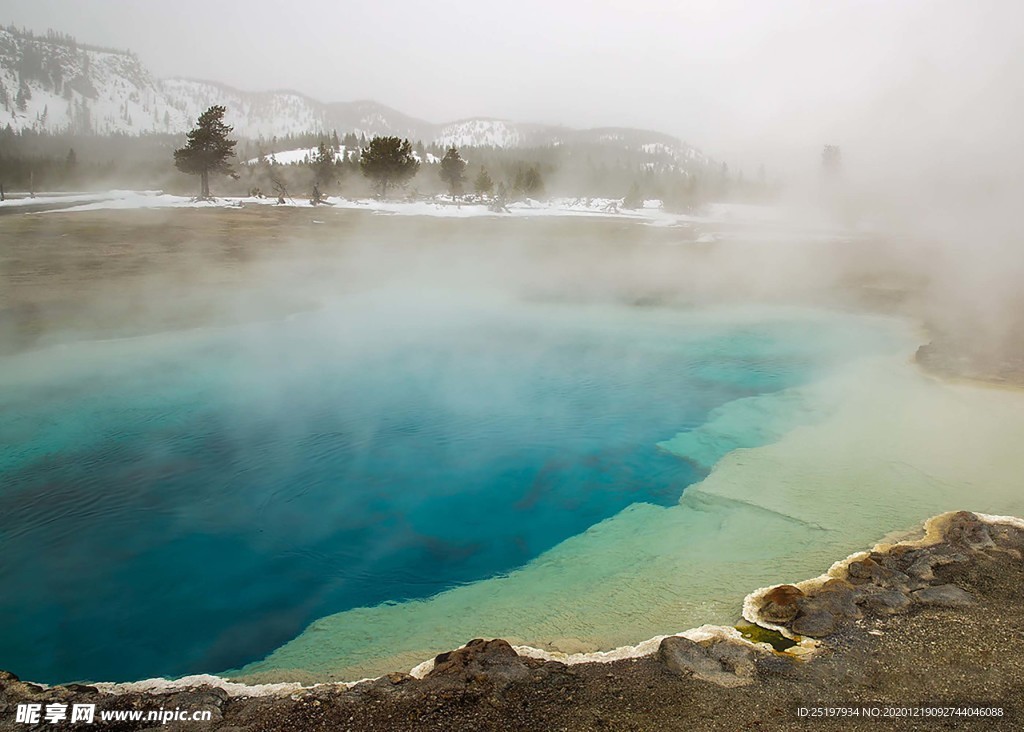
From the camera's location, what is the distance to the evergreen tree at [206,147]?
31181mm

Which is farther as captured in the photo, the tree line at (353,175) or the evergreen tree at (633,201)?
the evergreen tree at (633,201)

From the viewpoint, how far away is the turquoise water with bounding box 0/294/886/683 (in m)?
5.14

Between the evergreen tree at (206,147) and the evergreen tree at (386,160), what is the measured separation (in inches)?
364

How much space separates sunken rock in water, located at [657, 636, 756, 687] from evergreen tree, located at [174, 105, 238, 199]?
3316 cm

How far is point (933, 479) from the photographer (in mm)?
6996

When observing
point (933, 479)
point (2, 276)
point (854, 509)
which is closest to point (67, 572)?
point (854, 509)

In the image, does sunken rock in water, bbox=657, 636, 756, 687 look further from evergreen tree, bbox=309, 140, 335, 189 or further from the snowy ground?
evergreen tree, bbox=309, 140, 335, 189

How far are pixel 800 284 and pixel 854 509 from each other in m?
16.4

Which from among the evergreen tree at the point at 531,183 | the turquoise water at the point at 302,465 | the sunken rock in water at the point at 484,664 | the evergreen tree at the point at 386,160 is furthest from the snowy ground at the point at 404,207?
the sunken rock in water at the point at 484,664

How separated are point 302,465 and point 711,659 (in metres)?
5.38

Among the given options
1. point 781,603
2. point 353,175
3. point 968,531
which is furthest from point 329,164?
point 781,603

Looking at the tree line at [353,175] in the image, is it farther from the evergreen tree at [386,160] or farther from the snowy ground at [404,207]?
the snowy ground at [404,207]

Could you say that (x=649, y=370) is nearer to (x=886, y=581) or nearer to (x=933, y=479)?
(x=933, y=479)

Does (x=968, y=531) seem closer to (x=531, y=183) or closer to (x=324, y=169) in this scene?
(x=324, y=169)
